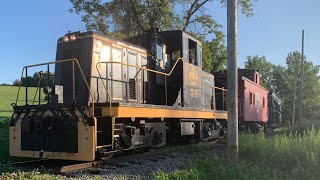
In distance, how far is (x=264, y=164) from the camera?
9008 mm

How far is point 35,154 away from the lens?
9.16 metres

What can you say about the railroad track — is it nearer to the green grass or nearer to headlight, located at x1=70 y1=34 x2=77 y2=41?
the green grass

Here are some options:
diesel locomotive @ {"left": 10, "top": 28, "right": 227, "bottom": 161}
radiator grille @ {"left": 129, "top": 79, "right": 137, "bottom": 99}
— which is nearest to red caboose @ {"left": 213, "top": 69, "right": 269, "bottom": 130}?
diesel locomotive @ {"left": 10, "top": 28, "right": 227, "bottom": 161}

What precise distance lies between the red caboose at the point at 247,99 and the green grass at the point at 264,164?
6.73 meters

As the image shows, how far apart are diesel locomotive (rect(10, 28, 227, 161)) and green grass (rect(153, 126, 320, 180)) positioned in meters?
1.86

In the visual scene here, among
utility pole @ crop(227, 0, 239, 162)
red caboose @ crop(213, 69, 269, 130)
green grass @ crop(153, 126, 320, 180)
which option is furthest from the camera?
red caboose @ crop(213, 69, 269, 130)

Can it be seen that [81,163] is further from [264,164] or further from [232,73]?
[264,164]

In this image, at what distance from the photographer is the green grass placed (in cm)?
719

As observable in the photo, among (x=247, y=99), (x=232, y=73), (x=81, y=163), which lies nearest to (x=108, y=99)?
(x=81, y=163)

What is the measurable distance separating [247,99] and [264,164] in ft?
38.4

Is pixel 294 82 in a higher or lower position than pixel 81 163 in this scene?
higher

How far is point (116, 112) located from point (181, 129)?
4.00 meters

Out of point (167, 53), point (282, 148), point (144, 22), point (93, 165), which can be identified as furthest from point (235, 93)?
point (144, 22)

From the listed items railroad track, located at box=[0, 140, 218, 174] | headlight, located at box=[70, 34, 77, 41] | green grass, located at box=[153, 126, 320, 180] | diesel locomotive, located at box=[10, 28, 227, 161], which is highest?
headlight, located at box=[70, 34, 77, 41]
